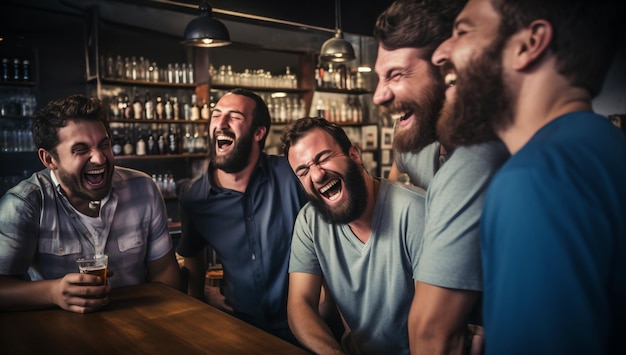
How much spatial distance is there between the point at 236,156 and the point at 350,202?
31.5 inches

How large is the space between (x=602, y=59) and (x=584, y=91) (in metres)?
0.06

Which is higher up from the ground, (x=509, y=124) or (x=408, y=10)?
(x=408, y=10)

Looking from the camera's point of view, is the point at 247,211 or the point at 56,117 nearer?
the point at 56,117

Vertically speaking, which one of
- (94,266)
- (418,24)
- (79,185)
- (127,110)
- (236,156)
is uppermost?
(127,110)

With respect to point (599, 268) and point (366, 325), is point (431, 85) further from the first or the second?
point (366, 325)

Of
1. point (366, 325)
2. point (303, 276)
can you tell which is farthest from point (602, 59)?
point (303, 276)

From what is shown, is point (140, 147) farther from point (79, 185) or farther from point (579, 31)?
point (579, 31)

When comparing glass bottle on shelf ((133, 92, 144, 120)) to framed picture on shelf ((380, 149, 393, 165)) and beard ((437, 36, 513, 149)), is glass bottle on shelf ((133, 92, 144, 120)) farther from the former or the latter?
beard ((437, 36, 513, 149))

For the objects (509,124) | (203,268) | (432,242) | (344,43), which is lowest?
(203,268)

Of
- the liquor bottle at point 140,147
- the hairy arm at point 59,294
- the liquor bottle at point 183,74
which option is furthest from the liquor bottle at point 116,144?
the hairy arm at point 59,294

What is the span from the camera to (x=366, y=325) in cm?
135

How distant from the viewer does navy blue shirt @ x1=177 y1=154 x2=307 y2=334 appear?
1.95m

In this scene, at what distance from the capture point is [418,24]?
1.01m

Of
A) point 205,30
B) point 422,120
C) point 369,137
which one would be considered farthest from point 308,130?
point 369,137
